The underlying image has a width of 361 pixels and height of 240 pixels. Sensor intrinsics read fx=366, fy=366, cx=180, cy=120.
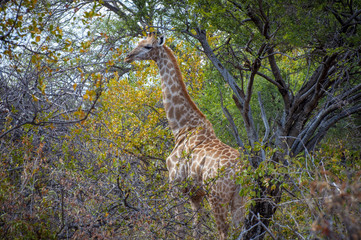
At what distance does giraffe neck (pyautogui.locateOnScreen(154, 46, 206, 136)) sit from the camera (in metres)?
6.25

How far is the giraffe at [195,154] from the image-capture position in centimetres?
472

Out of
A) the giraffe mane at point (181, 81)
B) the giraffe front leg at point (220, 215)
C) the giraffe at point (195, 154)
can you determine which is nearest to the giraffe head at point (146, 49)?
the giraffe at point (195, 154)

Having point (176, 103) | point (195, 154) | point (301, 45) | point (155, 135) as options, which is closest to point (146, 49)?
point (176, 103)

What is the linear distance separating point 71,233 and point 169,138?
3.40 m

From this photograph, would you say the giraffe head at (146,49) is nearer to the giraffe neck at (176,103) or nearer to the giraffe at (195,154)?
the giraffe at (195,154)

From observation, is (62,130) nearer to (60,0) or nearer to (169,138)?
(169,138)

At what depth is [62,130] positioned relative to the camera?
20.4 feet

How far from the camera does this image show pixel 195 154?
5.46m

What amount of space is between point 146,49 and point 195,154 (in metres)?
2.20

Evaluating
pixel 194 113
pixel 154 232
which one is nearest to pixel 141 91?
pixel 194 113

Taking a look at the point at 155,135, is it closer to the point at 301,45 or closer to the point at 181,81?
the point at 181,81

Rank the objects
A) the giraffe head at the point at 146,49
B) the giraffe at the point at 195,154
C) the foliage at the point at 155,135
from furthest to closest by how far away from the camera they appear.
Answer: the giraffe head at the point at 146,49
the giraffe at the point at 195,154
the foliage at the point at 155,135

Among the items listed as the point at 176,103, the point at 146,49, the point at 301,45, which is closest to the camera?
the point at 301,45

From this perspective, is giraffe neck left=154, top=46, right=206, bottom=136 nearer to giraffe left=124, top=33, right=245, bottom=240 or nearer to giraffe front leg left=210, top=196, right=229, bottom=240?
giraffe left=124, top=33, right=245, bottom=240
